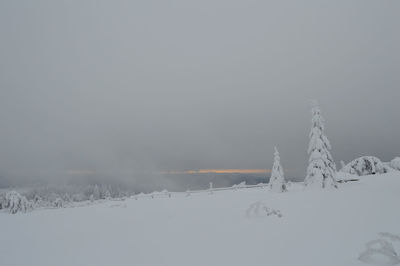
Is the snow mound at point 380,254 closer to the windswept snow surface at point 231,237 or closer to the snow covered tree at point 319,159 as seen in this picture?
the windswept snow surface at point 231,237

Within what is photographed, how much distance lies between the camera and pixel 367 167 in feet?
113

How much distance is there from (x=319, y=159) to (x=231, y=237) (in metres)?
15.0

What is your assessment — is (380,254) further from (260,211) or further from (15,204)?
(15,204)

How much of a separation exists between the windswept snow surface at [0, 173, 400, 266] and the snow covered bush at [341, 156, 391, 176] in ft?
77.8

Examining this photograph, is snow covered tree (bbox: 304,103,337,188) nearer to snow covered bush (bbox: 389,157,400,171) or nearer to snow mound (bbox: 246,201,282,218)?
snow mound (bbox: 246,201,282,218)

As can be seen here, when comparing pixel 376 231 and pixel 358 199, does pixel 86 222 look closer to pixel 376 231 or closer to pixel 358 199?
pixel 376 231

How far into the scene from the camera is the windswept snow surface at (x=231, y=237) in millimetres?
7887

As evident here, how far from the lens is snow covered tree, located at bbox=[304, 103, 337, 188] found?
20.5 meters

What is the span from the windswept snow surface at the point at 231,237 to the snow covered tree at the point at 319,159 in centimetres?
640

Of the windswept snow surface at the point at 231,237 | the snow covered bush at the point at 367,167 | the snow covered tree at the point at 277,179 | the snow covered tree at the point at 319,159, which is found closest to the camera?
the windswept snow surface at the point at 231,237

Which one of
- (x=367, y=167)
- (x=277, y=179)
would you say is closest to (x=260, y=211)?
(x=277, y=179)

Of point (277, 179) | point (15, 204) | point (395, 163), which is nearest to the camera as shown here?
point (15, 204)

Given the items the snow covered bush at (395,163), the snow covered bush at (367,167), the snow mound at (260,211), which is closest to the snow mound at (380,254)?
the snow mound at (260,211)

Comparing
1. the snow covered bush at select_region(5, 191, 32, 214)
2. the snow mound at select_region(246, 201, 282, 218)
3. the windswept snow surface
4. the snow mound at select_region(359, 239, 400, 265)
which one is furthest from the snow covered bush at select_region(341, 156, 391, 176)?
the snow covered bush at select_region(5, 191, 32, 214)
